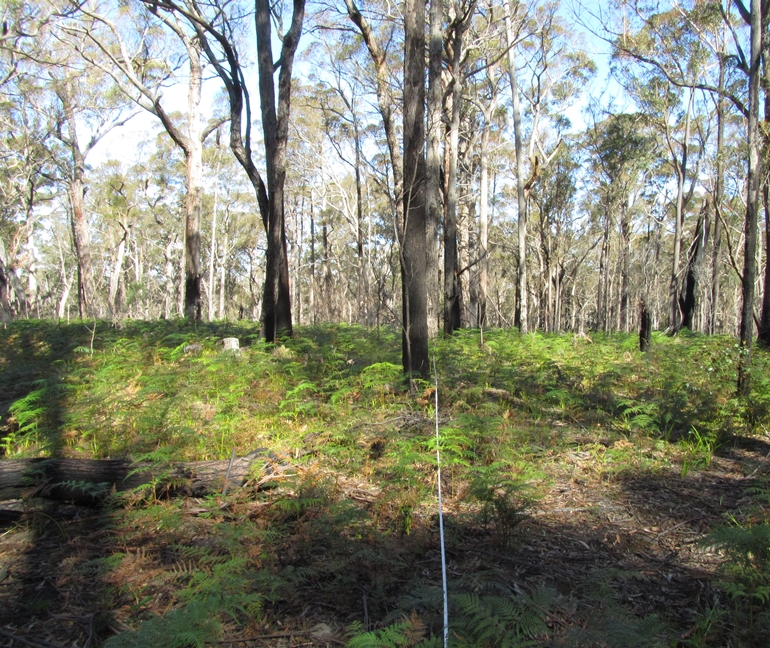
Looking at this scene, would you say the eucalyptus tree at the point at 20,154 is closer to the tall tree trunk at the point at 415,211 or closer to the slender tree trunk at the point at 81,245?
the slender tree trunk at the point at 81,245

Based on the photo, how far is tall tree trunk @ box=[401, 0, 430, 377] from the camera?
618cm

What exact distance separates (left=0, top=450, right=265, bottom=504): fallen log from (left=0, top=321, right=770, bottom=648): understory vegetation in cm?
10

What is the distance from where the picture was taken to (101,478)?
11.7 feet

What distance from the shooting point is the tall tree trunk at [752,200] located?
536 centimetres

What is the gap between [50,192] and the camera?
3222cm

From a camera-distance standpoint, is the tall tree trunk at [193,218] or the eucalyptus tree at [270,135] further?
the tall tree trunk at [193,218]

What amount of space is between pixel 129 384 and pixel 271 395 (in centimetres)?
176

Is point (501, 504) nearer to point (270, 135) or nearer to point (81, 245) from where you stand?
point (270, 135)

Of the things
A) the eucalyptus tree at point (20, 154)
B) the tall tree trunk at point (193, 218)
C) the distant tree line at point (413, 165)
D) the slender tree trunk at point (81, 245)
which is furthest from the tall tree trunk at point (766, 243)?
the eucalyptus tree at point (20, 154)

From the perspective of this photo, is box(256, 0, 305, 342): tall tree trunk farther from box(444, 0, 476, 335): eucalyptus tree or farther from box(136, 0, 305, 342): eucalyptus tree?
box(444, 0, 476, 335): eucalyptus tree

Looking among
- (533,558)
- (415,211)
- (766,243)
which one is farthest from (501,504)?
(766,243)

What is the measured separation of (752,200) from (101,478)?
675cm

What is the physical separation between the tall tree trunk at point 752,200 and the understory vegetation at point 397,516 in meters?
0.34

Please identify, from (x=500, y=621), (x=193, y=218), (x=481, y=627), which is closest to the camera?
(x=481, y=627)
